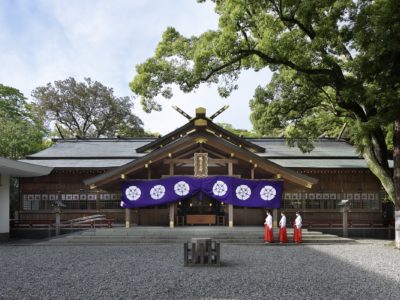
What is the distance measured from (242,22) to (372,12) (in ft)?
15.0

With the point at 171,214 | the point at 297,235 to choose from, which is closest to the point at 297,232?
the point at 297,235

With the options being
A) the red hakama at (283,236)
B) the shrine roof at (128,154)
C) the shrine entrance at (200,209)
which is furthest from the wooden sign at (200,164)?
the shrine roof at (128,154)

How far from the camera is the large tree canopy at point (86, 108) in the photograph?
39.8 m

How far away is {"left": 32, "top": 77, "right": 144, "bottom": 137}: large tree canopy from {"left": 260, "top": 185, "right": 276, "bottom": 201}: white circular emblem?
24007mm

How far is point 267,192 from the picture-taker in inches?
763

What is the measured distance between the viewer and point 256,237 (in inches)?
696

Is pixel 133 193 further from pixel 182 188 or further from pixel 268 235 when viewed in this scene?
pixel 268 235

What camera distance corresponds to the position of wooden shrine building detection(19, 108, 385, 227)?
19203 mm

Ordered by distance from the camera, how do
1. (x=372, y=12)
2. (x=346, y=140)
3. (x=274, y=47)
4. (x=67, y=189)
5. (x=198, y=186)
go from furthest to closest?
1. (x=346, y=140)
2. (x=67, y=189)
3. (x=198, y=186)
4. (x=274, y=47)
5. (x=372, y=12)

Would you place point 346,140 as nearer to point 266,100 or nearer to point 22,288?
point 266,100

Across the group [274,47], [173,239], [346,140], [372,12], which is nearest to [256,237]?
[173,239]

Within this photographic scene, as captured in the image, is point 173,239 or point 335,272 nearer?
point 335,272

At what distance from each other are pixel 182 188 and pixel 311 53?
25.8 ft

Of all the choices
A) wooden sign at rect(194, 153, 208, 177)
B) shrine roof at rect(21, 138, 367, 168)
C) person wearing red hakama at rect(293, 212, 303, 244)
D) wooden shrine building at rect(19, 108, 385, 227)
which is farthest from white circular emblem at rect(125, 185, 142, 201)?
person wearing red hakama at rect(293, 212, 303, 244)
